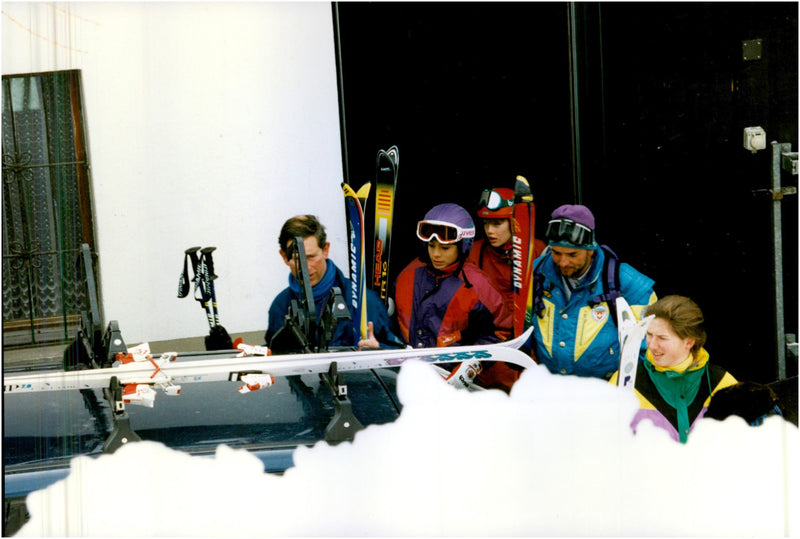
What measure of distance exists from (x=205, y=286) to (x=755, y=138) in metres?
2.38

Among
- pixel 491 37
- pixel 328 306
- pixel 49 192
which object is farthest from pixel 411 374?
pixel 49 192

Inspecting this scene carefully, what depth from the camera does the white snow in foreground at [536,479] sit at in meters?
3.47

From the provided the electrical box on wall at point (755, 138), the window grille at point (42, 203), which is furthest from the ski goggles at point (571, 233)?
the window grille at point (42, 203)

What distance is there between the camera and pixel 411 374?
3.56m

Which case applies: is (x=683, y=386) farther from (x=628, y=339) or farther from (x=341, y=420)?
(x=341, y=420)

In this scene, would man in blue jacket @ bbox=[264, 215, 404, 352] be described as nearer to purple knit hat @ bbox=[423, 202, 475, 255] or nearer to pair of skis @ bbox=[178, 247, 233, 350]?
pair of skis @ bbox=[178, 247, 233, 350]

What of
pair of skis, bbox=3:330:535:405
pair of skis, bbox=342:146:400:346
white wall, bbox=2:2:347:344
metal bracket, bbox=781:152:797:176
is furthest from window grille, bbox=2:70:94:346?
metal bracket, bbox=781:152:797:176

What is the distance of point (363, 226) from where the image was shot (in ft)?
12.8

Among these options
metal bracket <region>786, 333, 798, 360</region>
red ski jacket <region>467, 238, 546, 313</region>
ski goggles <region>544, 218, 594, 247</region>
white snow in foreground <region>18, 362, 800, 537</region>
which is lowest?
white snow in foreground <region>18, 362, 800, 537</region>

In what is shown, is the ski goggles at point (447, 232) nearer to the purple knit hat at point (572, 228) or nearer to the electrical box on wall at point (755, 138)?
Answer: the purple knit hat at point (572, 228)

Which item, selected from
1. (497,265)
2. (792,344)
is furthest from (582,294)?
(792,344)

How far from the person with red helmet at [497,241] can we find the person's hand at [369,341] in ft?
1.78

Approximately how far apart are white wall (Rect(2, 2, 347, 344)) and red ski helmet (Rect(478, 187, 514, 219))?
24.9 inches

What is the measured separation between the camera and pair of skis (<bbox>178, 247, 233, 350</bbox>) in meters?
3.84
